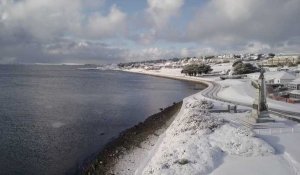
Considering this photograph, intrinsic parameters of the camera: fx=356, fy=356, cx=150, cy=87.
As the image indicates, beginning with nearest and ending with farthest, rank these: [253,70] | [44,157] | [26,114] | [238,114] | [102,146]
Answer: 1. [44,157]
2. [102,146]
3. [238,114]
4. [26,114]
5. [253,70]

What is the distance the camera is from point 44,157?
34250mm

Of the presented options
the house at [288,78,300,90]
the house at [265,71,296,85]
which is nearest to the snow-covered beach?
the house at [288,78,300,90]

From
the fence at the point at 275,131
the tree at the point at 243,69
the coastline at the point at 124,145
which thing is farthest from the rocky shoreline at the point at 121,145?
the tree at the point at 243,69

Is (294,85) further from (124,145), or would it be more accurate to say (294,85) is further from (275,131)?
(124,145)

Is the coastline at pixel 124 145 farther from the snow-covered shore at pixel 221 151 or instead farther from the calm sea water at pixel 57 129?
the calm sea water at pixel 57 129

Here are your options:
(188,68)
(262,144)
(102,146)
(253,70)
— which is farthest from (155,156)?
(188,68)

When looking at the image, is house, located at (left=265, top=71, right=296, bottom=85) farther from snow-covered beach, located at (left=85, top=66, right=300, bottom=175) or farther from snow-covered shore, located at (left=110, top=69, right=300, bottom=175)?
snow-covered shore, located at (left=110, top=69, right=300, bottom=175)

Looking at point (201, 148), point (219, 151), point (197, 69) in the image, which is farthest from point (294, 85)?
point (197, 69)

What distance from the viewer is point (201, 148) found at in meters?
28.1

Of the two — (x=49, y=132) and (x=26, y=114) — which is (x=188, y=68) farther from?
(x=49, y=132)

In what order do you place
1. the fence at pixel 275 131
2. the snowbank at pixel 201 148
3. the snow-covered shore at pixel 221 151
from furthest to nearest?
1. the fence at pixel 275 131
2. the snowbank at pixel 201 148
3. the snow-covered shore at pixel 221 151

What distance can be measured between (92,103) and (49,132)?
29069 mm

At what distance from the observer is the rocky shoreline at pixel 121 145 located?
3046cm

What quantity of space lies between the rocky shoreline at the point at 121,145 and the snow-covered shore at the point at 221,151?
1.58 meters
